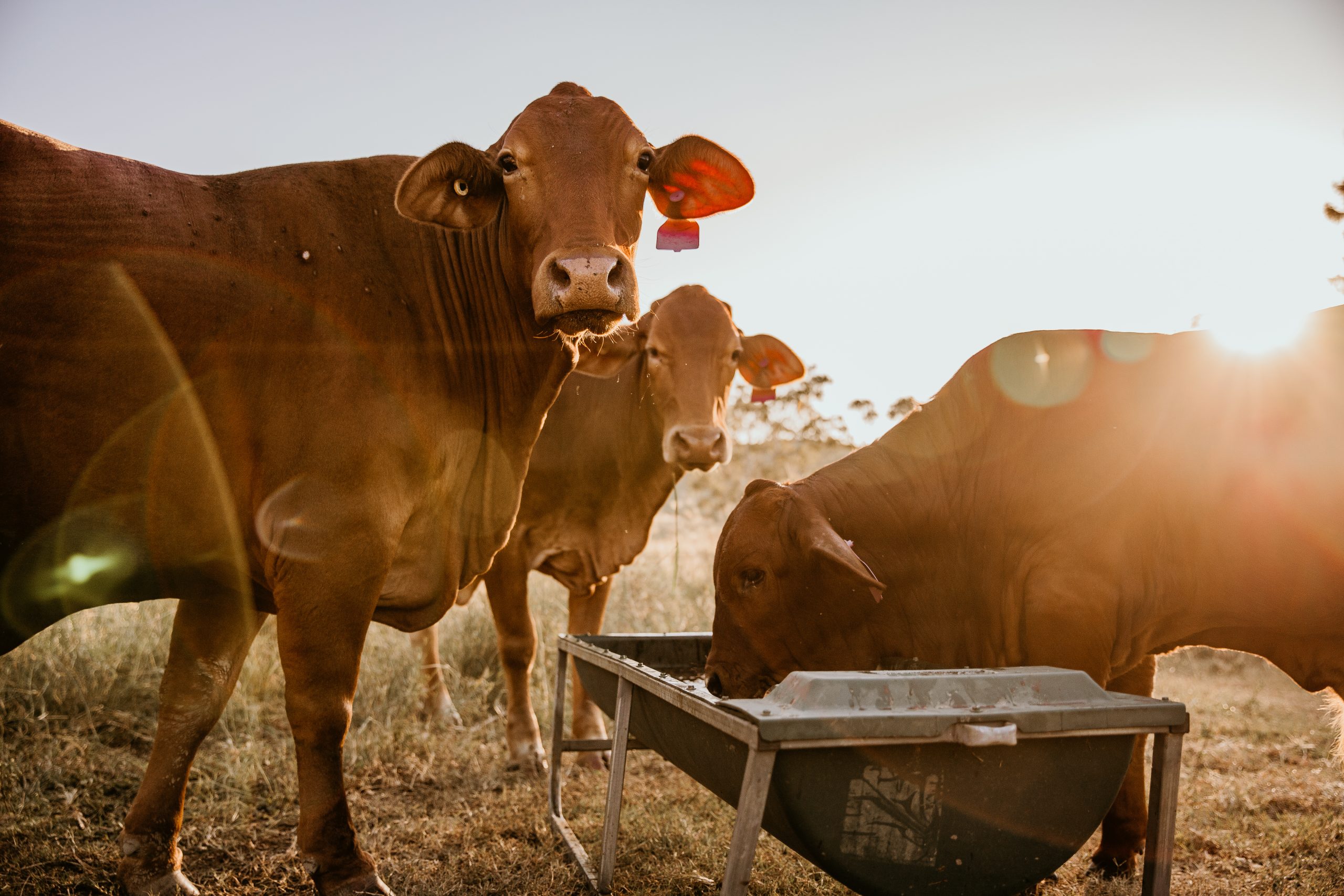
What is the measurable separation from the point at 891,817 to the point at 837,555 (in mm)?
749

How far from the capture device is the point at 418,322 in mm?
3375

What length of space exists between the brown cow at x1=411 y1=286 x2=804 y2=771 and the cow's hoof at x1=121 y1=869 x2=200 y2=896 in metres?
2.15

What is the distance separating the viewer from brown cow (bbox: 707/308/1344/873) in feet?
9.49

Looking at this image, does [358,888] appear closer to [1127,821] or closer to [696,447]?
[1127,821]

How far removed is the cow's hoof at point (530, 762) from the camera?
5230mm

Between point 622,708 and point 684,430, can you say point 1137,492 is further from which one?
point 684,430

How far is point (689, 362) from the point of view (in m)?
5.90

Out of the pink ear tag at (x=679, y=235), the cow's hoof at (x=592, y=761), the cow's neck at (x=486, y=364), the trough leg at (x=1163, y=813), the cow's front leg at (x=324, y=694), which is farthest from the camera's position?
the cow's hoof at (x=592, y=761)

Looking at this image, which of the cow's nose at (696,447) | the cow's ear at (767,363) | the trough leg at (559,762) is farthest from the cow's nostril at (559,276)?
the cow's ear at (767,363)

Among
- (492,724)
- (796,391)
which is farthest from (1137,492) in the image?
(796,391)

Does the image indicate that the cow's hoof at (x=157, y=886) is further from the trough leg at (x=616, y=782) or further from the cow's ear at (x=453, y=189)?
the cow's ear at (x=453, y=189)

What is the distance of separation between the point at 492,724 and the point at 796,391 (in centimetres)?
1107

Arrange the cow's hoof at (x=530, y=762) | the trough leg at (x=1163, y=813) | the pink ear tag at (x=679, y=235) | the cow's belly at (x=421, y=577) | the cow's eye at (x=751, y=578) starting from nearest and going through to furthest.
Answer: the trough leg at (x=1163, y=813)
the cow's eye at (x=751, y=578)
the cow's belly at (x=421, y=577)
the pink ear tag at (x=679, y=235)
the cow's hoof at (x=530, y=762)

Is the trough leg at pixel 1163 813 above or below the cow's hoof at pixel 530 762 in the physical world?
above
